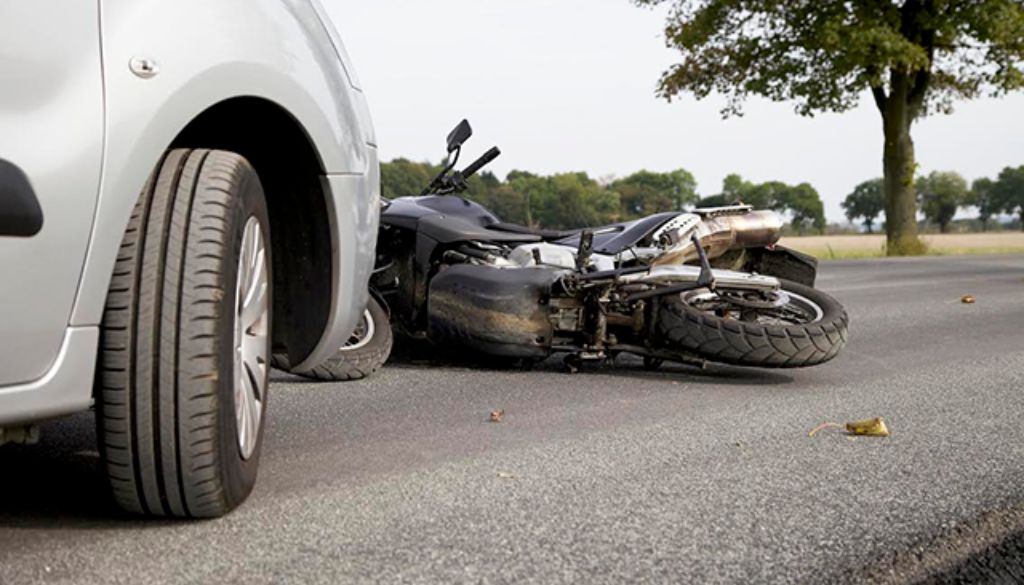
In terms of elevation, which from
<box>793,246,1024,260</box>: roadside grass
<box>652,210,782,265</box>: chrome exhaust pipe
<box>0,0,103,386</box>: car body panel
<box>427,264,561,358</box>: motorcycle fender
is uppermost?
<box>0,0,103,386</box>: car body panel

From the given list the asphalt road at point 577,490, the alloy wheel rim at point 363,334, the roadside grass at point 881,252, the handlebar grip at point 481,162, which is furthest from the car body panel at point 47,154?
the roadside grass at point 881,252

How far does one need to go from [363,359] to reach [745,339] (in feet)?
5.48

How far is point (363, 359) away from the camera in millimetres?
5984

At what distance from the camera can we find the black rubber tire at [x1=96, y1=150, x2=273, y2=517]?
2676 mm

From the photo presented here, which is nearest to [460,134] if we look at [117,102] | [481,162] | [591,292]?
[481,162]

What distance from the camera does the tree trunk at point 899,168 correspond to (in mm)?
26672

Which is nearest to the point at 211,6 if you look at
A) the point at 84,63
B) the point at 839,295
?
the point at 84,63

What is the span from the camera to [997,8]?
2575 centimetres

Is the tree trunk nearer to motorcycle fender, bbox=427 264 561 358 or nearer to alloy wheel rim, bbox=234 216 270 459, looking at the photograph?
motorcycle fender, bbox=427 264 561 358

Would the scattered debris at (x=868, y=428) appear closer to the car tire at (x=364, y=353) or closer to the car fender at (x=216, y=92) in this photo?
the car fender at (x=216, y=92)

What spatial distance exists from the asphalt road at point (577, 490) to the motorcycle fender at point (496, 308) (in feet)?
0.99

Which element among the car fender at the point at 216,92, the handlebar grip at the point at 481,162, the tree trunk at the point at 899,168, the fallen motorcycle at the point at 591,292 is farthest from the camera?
the tree trunk at the point at 899,168

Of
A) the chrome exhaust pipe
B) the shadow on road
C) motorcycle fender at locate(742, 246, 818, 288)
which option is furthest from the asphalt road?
motorcycle fender at locate(742, 246, 818, 288)

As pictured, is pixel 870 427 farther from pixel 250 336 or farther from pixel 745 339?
pixel 250 336
